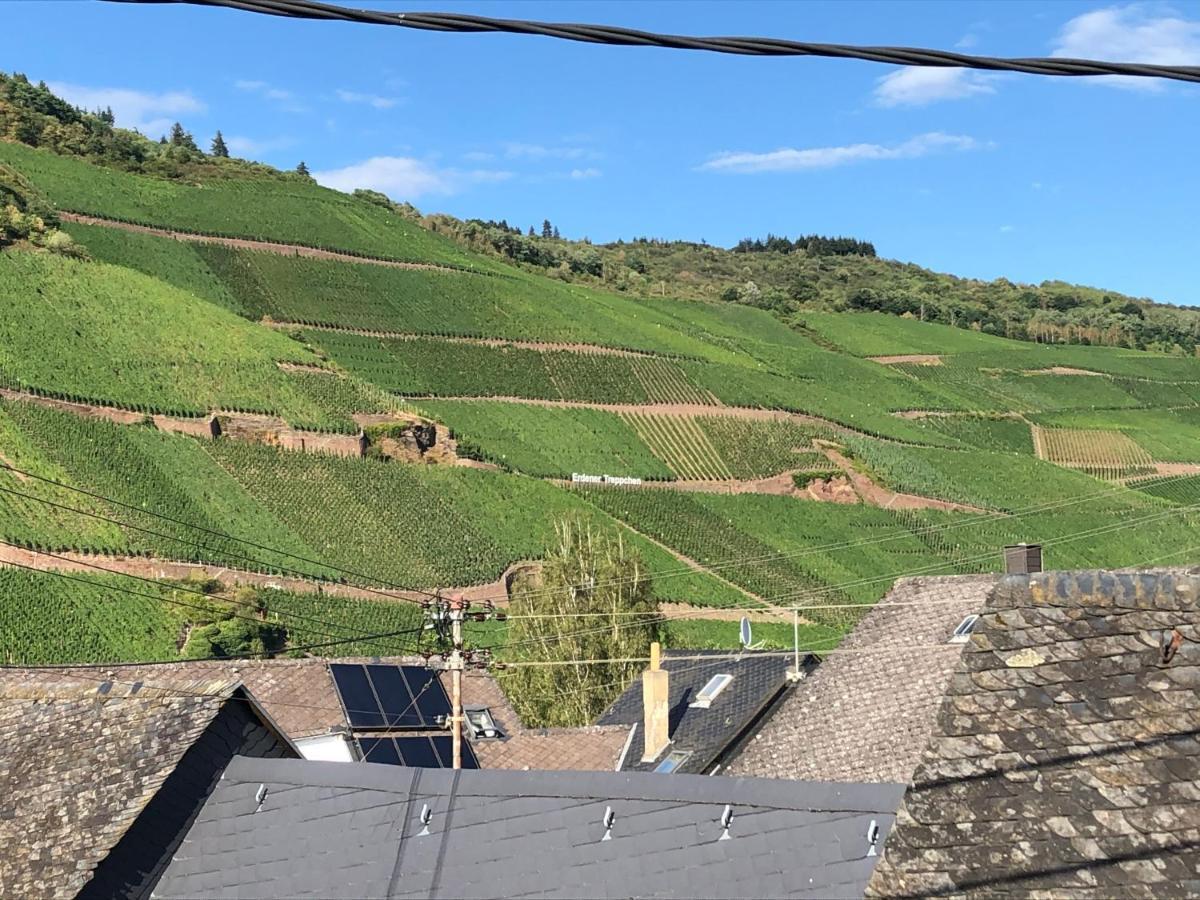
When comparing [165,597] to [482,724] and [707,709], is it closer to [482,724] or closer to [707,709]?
[482,724]

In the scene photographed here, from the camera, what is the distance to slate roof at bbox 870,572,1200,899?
603 centimetres

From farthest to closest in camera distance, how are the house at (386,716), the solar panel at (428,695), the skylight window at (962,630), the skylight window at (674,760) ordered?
1. the solar panel at (428,695)
2. the skylight window at (674,760)
3. the house at (386,716)
4. the skylight window at (962,630)

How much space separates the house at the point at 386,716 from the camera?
74.9 ft

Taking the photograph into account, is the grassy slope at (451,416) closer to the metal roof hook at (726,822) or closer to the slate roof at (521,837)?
the slate roof at (521,837)

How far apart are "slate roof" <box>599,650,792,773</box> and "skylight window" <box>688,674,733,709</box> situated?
9 centimetres

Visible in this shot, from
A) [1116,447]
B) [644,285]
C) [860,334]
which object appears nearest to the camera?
[1116,447]

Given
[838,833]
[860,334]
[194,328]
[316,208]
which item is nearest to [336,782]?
[838,833]

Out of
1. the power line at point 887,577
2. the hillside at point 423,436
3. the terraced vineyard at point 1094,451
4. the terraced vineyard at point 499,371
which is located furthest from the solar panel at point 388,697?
the terraced vineyard at point 1094,451

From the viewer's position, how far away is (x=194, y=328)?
7319cm

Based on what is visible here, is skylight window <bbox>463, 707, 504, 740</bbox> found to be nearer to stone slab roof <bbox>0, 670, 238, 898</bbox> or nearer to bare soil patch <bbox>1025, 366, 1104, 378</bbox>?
stone slab roof <bbox>0, 670, 238, 898</bbox>

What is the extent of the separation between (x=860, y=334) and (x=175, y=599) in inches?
3574

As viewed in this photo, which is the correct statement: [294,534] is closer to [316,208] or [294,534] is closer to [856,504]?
[856,504]

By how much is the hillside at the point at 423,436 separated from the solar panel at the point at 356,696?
21.1 meters

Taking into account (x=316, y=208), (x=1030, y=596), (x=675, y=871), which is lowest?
(x=675, y=871)
